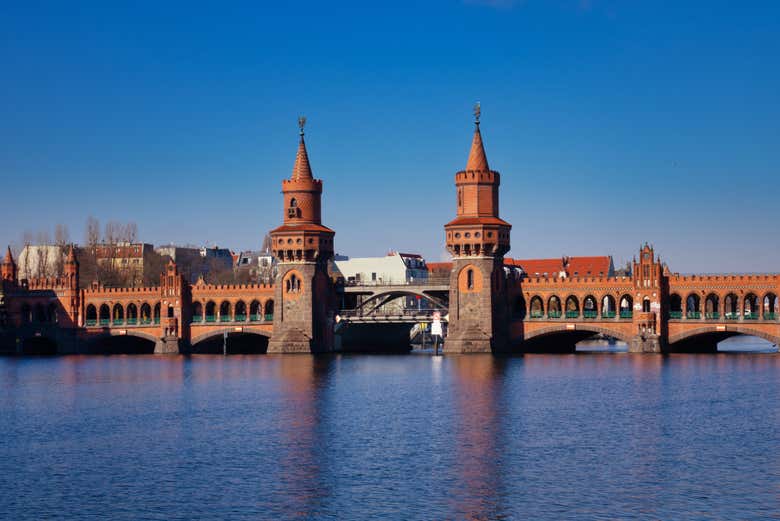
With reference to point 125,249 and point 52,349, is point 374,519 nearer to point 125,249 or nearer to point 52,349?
point 52,349

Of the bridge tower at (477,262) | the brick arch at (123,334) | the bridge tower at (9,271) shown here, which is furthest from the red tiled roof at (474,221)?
the bridge tower at (9,271)

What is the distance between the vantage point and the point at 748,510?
1591 inches

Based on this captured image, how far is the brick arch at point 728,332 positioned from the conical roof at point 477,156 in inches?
969

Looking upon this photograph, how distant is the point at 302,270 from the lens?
414 feet

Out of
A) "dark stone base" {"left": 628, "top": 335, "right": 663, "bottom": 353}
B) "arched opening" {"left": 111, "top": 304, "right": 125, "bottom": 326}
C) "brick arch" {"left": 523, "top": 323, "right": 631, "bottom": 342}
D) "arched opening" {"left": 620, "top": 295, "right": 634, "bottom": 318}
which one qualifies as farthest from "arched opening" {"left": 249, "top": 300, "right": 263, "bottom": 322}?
"dark stone base" {"left": 628, "top": 335, "right": 663, "bottom": 353}

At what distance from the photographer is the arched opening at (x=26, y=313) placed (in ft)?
483

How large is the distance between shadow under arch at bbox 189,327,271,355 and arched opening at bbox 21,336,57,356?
1958cm

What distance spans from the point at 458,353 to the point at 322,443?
204 feet

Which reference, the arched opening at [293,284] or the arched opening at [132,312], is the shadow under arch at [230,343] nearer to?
the arched opening at [293,284]

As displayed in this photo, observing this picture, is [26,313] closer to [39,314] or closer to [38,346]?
[39,314]

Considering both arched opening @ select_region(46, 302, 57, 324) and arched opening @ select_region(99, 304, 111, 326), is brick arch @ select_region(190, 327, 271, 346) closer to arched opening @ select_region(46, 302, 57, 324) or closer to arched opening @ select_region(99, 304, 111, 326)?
arched opening @ select_region(99, 304, 111, 326)

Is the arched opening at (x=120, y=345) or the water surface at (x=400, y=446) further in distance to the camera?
the arched opening at (x=120, y=345)

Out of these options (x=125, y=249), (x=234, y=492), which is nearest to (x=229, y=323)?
(x=125, y=249)

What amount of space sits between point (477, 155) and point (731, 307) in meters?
31.8
